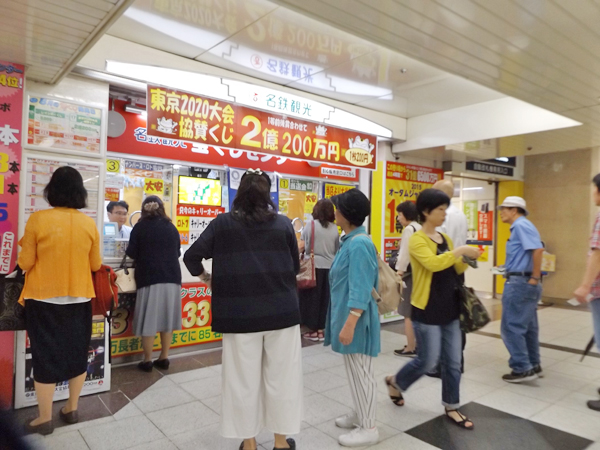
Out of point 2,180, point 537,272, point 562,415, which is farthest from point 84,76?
point 562,415

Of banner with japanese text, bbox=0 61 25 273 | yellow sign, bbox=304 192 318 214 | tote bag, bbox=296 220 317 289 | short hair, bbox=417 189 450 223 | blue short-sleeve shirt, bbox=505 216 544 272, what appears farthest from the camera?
yellow sign, bbox=304 192 318 214

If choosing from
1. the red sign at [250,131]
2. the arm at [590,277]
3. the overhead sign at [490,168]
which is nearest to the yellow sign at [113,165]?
the red sign at [250,131]

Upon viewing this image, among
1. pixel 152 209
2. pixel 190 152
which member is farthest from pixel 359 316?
pixel 190 152

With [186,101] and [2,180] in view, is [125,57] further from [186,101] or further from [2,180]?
[2,180]

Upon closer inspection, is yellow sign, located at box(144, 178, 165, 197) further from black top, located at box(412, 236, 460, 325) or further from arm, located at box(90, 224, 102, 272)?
black top, located at box(412, 236, 460, 325)

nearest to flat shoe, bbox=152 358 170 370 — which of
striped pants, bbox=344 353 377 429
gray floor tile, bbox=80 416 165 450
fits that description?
gray floor tile, bbox=80 416 165 450

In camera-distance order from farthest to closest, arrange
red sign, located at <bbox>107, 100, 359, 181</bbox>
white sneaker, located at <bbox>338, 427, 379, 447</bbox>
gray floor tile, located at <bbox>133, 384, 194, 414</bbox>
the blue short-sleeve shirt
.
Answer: red sign, located at <bbox>107, 100, 359, 181</bbox> < the blue short-sleeve shirt < gray floor tile, located at <bbox>133, 384, 194, 414</bbox> < white sneaker, located at <bbox>338, 427, 379, 447</bbox>

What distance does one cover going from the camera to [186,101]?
3.76 meters

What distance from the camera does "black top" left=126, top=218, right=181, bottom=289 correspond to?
12.5ft

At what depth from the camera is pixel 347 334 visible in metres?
2.43

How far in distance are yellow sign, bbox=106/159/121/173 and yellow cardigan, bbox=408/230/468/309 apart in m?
2.91

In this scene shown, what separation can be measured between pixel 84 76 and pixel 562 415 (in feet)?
14.6

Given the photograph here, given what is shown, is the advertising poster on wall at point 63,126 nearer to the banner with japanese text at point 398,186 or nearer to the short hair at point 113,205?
the short hair at point 113,205

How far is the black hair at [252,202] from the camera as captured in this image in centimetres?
233
